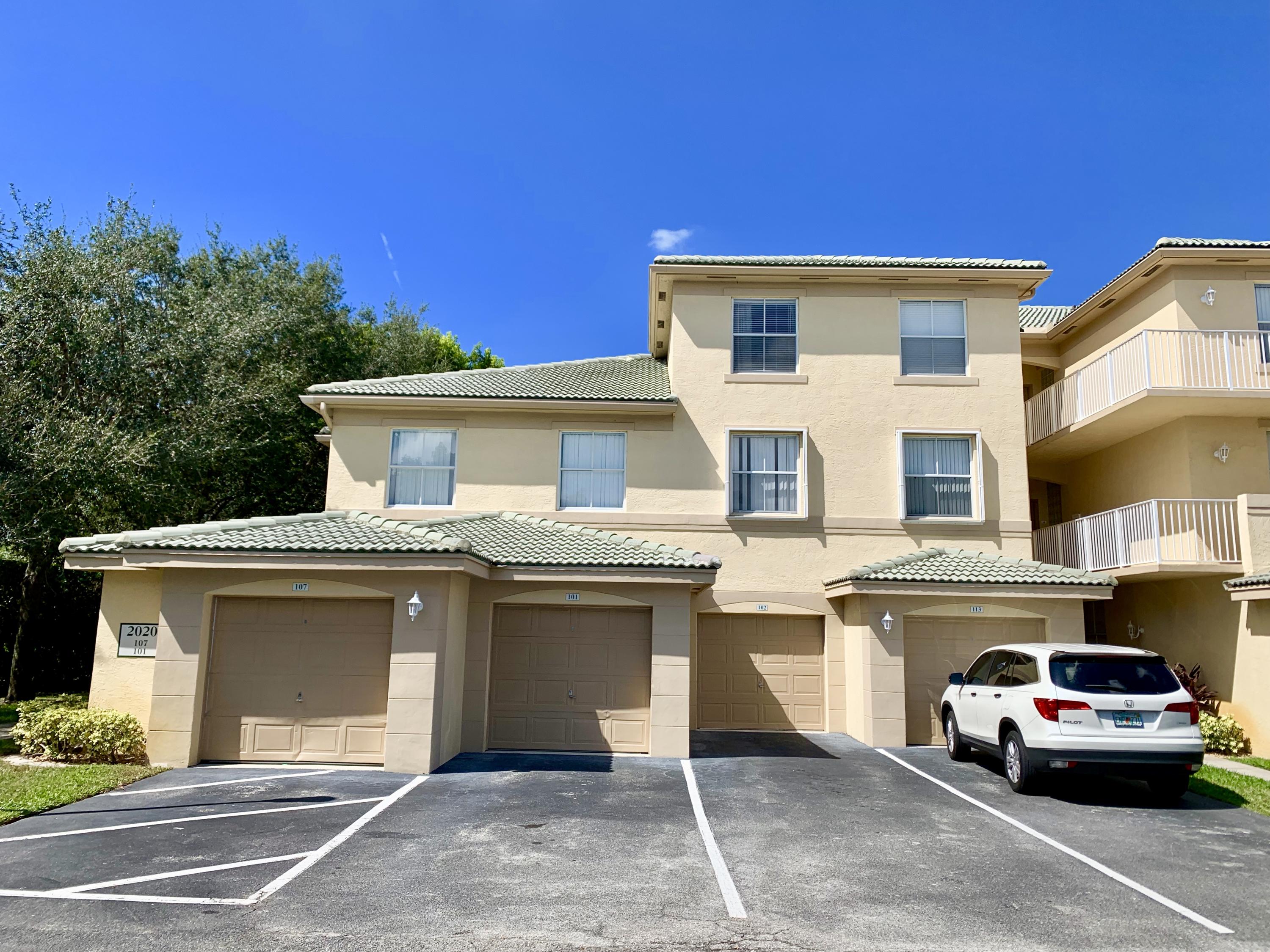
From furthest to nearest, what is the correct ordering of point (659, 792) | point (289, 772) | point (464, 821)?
point (289, 772)
point (659, 792)
point (464, 821)

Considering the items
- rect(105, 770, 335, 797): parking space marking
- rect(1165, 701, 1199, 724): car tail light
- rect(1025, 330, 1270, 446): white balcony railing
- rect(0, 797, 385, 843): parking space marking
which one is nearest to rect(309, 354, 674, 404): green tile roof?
rect(105, 770, 335, 797): parking space marking

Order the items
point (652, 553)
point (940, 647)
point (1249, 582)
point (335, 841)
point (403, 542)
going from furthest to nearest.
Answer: point (940, 647) < point (1249, 582) < point (652, 553) < point (403, 542) < point (335, 841)

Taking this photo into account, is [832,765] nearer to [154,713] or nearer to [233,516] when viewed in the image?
[154,713]

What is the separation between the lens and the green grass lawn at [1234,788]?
10.7 metres

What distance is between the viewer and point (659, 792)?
10.6 meters

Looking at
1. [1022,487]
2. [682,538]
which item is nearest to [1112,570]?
[1022,487]

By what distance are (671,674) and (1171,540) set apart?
32.2 feet

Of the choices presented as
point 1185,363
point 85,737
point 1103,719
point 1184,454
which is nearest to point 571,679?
point 85,737

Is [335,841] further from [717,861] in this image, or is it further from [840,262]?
[840,262]

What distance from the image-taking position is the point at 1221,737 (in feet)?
48.0

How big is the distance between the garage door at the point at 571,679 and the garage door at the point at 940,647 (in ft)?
16.0

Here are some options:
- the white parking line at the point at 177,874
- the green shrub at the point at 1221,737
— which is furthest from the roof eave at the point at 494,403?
the green shrub at the point at 1221,737

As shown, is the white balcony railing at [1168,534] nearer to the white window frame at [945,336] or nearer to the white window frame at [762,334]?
the white window frame at [945,336]

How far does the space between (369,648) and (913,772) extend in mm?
7912
